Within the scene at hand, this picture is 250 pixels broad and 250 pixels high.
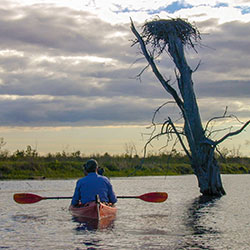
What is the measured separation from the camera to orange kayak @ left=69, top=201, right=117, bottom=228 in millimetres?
13328

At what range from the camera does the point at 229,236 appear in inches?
468

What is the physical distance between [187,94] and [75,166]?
1753 centimetres

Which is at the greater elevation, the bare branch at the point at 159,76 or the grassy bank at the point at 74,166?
the bare branch at the point at 159,76

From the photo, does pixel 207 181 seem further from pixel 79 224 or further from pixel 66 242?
pixel 66 242

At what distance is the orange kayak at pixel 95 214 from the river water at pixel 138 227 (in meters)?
0.23

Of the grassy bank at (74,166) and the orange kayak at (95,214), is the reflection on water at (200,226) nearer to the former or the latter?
the orange kayak at (95,214)

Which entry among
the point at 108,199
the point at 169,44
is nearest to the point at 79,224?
the point at 108,199

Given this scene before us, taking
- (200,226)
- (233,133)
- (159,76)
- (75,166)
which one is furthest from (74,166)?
(200,226)

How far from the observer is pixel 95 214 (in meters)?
13.5

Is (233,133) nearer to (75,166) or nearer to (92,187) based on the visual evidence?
(92,187)

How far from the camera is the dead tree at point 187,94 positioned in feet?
69.8

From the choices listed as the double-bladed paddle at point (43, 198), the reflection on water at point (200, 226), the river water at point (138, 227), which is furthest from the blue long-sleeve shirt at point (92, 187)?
the double-bladed paddle at point (43, 198)

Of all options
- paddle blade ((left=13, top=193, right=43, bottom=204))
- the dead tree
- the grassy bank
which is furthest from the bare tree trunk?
the grassy bank

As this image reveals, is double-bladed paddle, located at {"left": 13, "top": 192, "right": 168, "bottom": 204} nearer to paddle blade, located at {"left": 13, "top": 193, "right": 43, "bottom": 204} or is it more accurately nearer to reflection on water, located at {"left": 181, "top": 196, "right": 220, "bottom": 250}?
paddle blade, located at {"left": 13, "top": 193, "right": 43, "bottom": 204}
